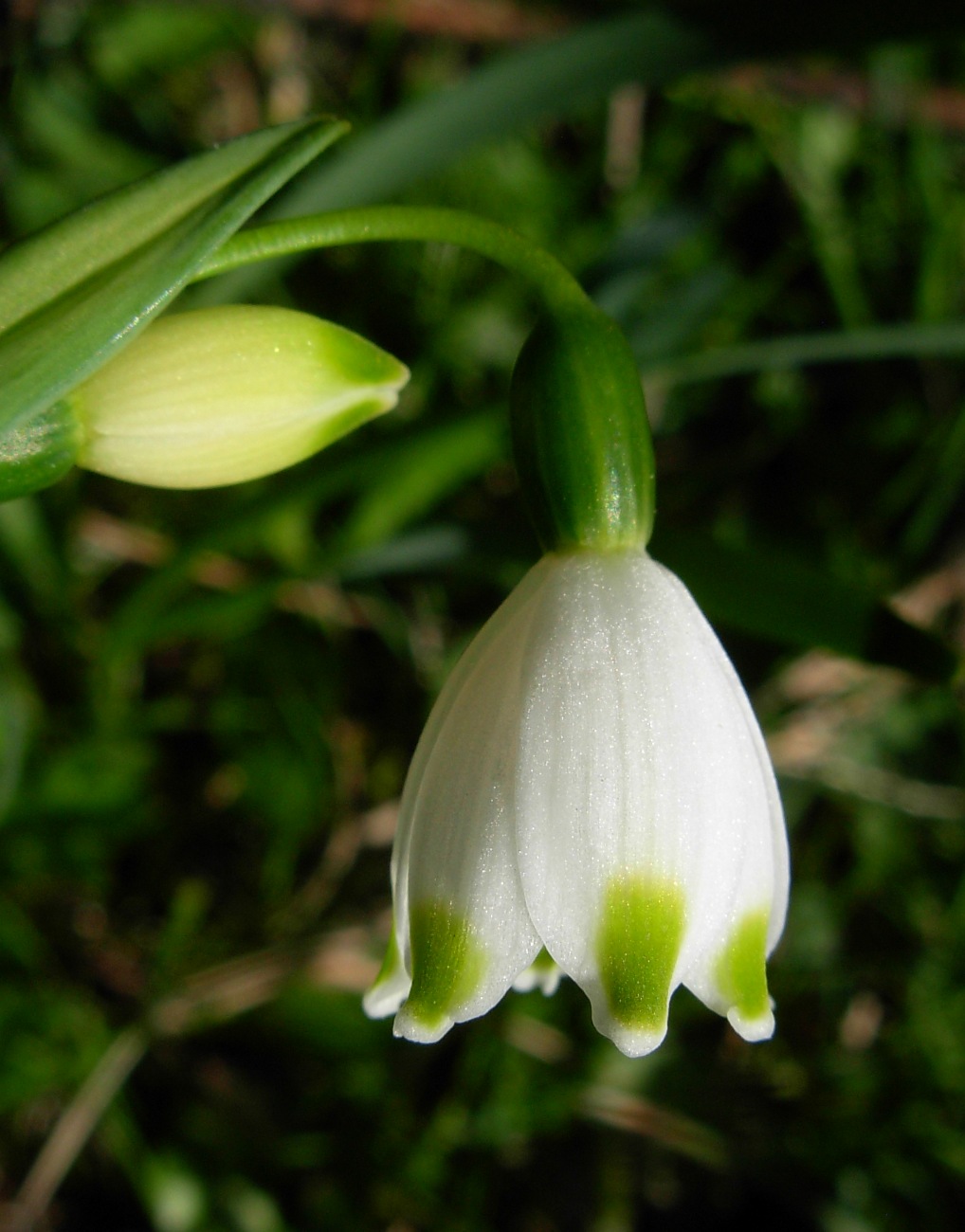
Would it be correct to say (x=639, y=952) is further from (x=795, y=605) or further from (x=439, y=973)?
(x=795, y=605)

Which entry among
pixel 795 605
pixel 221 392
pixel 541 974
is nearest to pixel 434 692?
pixel 795 605

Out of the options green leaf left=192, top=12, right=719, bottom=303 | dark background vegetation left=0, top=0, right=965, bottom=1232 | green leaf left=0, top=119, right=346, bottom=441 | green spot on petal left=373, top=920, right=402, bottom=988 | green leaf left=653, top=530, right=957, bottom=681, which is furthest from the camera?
dark background vegetation left=0, top=0, right=965, bottom=1232

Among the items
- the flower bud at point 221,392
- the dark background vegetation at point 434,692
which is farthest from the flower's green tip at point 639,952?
the dark background vegetation at point 434,692

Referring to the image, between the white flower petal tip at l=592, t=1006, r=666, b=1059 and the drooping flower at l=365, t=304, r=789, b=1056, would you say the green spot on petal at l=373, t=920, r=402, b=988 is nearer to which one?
the drooping flower at l=365, t=304, r=789, b=1056

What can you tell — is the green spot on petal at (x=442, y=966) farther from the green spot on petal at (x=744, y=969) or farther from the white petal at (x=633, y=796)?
the green spot on petal at (x=744, y=969)

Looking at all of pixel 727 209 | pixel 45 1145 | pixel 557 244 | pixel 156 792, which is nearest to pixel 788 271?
pixel 727 209

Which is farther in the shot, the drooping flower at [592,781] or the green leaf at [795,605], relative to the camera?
the green leaf at [795,605]

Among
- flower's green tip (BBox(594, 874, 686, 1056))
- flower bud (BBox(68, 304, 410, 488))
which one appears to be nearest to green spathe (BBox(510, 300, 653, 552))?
flower bud (BBox(68, 304, 410, 488))

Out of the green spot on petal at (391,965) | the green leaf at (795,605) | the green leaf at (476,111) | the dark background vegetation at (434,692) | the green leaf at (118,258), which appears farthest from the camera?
the dark background vegetation at (434,692)

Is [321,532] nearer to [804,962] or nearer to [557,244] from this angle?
[557,244]
